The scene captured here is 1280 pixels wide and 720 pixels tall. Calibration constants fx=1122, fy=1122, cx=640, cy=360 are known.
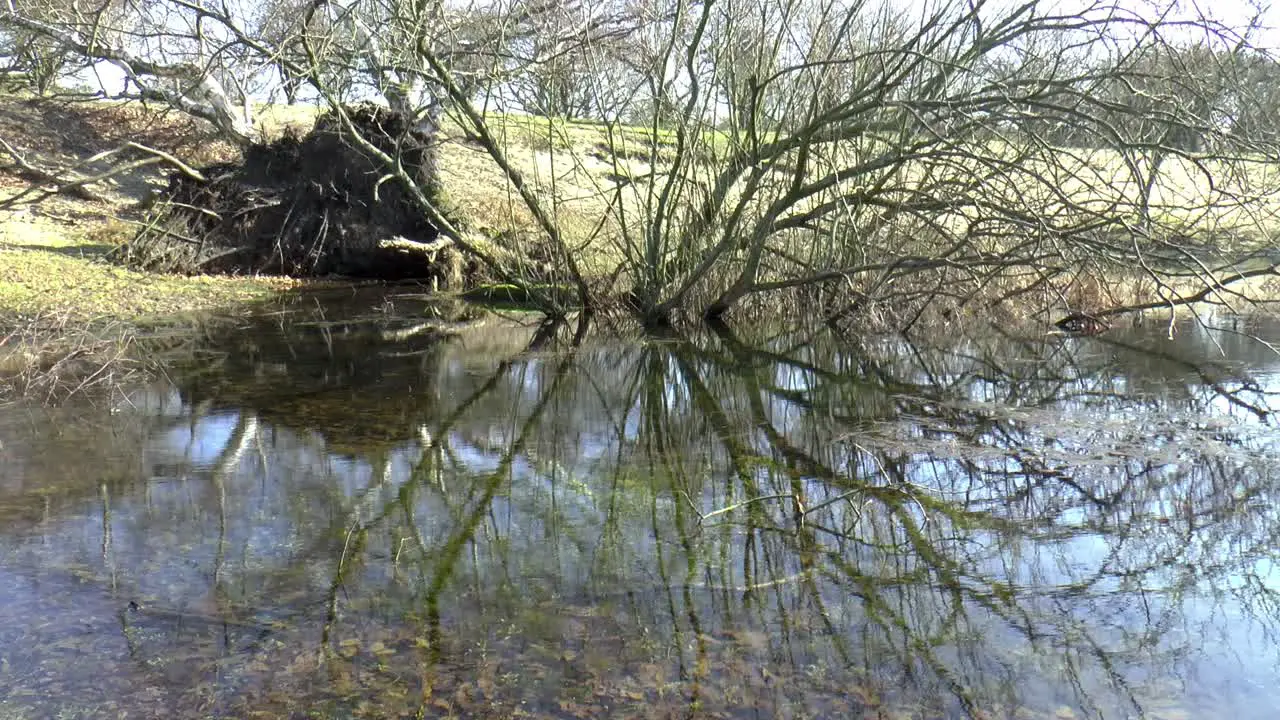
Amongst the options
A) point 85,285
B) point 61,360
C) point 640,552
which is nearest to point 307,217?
point 85,285

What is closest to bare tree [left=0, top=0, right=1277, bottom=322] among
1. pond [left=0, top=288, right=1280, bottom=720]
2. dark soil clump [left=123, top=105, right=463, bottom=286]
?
pond [left=0, top=288, right=1280, bottom=720]

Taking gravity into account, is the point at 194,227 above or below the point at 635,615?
above

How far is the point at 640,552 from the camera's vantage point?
16.2 feet

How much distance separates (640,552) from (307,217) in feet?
48.4

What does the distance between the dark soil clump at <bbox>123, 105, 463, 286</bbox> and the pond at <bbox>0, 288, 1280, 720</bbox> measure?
8.92m

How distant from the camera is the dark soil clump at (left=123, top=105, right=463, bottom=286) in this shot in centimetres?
1773

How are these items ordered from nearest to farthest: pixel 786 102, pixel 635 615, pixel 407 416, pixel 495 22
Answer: pixel 635 615
pixel 407 416
pixel 786 102
pixel 495 22

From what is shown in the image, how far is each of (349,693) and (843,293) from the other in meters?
10.2

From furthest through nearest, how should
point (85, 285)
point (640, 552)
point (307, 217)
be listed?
point (307, 217), point (85, 285), point (640, 552)

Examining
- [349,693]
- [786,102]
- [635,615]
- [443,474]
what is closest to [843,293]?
[786,102]

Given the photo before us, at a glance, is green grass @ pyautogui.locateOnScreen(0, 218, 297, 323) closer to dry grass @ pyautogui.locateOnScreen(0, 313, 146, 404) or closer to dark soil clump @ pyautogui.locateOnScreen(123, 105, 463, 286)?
dry grass @ pyautogui.locateOnScreen(0, 313, 146, 404)

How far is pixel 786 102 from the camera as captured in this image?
37.6ft

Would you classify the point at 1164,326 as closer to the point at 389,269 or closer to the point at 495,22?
the point at 495,22

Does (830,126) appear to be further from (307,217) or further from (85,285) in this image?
(307,217)
